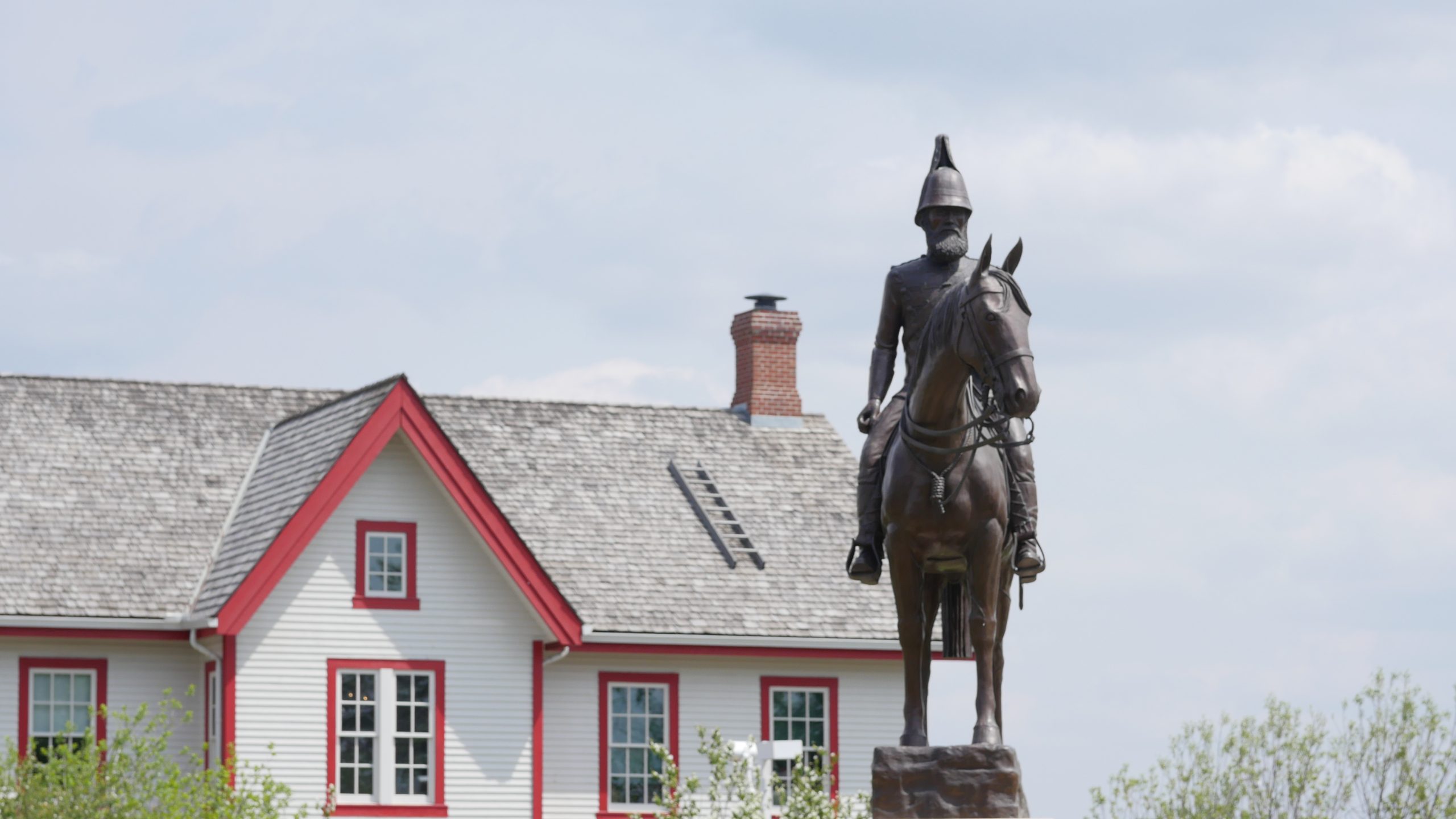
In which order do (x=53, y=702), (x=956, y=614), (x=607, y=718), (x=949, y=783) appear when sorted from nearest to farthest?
(x=949, y=783) → (x=956, y=614) → (x=53, y=702) → (x=607, y=718)

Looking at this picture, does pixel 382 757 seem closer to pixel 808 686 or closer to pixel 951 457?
pixel 808 686

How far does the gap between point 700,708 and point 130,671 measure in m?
7.37

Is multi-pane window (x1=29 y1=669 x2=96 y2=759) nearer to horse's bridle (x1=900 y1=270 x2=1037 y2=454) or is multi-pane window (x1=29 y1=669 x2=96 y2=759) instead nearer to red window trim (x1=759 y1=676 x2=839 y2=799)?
red window trim (x1=759 y1=676 x2=839 y2=799)

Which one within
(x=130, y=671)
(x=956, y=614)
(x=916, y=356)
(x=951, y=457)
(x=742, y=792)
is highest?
(x=916, y=356)

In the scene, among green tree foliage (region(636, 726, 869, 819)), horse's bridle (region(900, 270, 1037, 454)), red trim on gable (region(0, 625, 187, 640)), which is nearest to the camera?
horse's bridle (region(900, 270, 1037, 454))

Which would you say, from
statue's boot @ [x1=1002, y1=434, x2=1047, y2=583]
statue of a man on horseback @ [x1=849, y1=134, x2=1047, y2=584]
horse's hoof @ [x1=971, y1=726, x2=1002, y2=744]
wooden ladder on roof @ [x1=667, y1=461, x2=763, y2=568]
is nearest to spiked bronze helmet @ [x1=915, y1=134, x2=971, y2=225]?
statue of a man on horseback @ [x1=849, y1=134, x2=1047, y2=584]

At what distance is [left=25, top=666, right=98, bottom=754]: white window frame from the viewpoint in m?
27.5

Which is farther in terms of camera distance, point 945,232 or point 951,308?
point 945,232

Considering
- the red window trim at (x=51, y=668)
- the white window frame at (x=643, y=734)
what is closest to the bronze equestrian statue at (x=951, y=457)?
the red window trim at (x=51, y=668)

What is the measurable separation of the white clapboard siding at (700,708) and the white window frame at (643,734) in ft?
0.56

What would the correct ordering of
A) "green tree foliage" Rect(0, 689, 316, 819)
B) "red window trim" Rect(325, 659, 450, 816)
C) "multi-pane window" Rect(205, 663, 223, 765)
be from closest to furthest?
"green tree foliage" Rect(0, 689, 316, 819)
"multi-pane window" Rect(205, 663, 223, 765)
"red window trim" Rect(325, 659, 450, 816)

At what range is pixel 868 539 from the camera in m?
13.2

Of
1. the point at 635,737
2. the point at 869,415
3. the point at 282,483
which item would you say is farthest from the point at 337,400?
the point at 869,415

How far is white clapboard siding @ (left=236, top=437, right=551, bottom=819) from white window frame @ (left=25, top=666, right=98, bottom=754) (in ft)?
6.69
